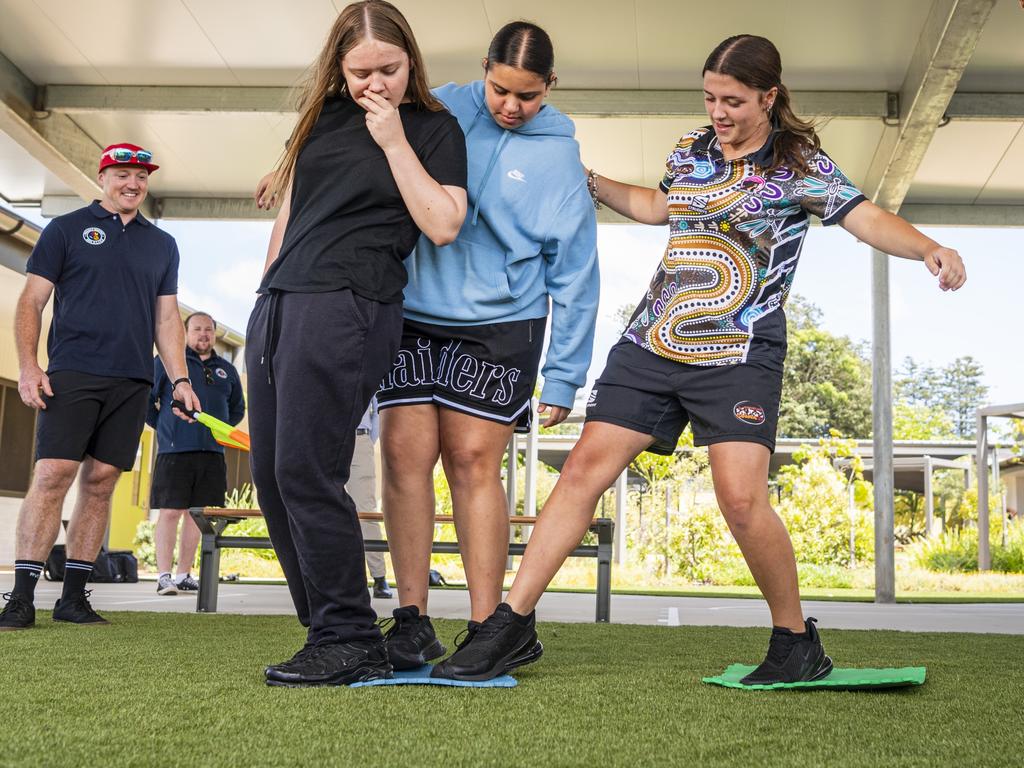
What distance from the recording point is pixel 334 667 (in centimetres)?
233

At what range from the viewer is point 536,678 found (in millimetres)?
2588

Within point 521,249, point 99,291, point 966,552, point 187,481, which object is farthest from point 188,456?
point 966,552

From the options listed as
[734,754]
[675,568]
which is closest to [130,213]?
[734,754]

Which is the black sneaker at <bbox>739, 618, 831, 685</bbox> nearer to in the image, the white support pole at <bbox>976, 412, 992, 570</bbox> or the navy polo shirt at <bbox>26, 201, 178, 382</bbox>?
the navy polo shirt at <bbox>26, 201, 178, 382</bbox>

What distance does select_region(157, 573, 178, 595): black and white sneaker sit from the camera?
6.92m

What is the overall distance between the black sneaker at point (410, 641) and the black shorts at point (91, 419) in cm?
185

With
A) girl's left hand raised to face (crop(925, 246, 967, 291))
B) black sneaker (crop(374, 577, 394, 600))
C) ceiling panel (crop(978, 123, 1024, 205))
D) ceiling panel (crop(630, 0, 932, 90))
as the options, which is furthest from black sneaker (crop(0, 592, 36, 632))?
ceiling panel (crop(978, 123, 1024, 205))

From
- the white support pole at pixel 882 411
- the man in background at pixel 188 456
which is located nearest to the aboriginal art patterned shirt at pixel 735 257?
the man in background at pixel 188 456

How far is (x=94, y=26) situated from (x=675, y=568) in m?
8.90

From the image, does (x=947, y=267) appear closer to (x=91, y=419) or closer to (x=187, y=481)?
(x=91, y=419)

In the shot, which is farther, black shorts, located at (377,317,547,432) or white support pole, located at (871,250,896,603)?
white support pole, located at (871,250,896,603)

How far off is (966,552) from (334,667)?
14.8 meters

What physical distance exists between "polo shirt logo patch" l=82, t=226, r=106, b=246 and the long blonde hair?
1.97m

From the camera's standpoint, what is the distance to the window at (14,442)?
13.5m
